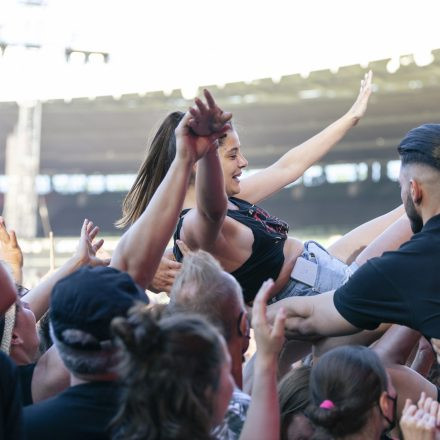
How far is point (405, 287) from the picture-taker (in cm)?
296

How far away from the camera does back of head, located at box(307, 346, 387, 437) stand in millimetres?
2588

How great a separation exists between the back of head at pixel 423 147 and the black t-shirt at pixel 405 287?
18 centimetres

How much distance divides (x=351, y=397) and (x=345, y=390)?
0.03m

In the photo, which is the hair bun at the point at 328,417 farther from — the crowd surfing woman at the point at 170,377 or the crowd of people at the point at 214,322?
the crowd surfing woman at the point at 170,377

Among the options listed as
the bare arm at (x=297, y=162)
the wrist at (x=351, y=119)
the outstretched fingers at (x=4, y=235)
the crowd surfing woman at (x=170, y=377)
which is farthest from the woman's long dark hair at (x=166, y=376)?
the wrist at (x=351, y=119)

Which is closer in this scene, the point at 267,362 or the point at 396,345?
the point at 267,362

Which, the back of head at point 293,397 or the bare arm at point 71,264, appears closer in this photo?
the back of head at point 293,397

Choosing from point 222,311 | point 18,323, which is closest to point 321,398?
point 222,311

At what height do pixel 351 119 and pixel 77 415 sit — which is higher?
pixel 351 119

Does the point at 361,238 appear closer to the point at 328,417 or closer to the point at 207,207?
the point at 207,207

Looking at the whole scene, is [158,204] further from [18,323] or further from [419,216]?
[419,216]

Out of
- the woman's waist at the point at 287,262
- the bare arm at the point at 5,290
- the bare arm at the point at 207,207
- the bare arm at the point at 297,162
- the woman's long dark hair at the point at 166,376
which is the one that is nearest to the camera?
the woman's long dark hair at the point at 166,376

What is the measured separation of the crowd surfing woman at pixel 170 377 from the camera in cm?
192

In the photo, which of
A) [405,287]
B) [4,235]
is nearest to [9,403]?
[405,287]
